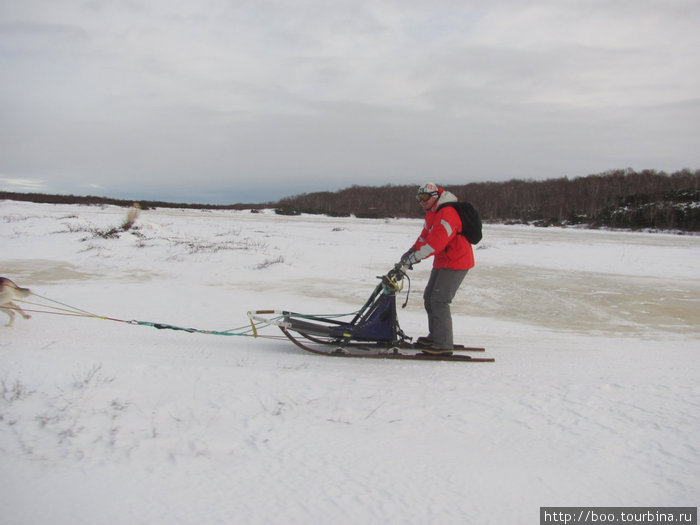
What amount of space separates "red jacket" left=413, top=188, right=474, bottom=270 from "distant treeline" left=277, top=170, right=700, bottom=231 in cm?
3943

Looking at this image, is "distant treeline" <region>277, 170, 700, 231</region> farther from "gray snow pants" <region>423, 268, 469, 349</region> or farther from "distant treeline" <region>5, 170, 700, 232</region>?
"gray snow pants" <region>423, 268, 469, 349</region>

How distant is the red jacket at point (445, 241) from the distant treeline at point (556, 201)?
3957 centimetres

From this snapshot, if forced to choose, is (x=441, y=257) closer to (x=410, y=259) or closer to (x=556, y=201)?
(x=410, y=259)

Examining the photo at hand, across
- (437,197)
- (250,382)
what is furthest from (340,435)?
(437,197)

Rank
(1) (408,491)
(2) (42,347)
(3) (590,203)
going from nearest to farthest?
(1) (408,491), (2) (42,347), (3) (590,203)

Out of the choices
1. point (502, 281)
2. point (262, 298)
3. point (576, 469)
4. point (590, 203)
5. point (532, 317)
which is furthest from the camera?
point (590, 203)

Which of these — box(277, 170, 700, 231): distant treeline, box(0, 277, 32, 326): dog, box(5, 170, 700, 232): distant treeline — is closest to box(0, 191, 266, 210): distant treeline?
box(5, 170, 700, 232): distant treeline

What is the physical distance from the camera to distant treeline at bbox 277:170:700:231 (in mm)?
39938

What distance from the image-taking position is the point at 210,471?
9.48ft

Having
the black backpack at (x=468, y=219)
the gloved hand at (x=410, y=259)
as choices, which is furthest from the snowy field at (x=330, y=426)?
the black backpack at (x=468, y=219)

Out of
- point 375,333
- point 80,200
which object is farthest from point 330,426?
point 80,200

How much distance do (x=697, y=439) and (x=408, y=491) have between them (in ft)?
7.37

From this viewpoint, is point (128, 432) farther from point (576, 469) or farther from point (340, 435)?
point (576, 469)

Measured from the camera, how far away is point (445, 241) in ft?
16.0
